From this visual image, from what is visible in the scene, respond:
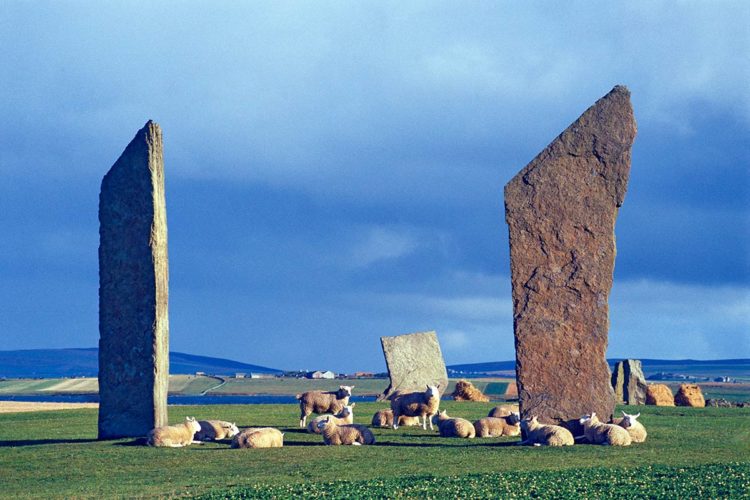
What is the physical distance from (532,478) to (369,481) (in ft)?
6.28

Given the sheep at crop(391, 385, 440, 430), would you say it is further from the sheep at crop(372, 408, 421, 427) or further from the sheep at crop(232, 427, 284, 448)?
the sheep at crop(232, 427, 284, 448)

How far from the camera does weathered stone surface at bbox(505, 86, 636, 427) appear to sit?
745 inches

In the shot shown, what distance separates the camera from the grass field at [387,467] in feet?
40.4

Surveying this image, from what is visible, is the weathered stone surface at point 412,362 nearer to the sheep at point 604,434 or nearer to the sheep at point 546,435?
the sheep at point 546,435

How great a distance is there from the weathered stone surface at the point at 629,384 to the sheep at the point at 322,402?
14.8 m

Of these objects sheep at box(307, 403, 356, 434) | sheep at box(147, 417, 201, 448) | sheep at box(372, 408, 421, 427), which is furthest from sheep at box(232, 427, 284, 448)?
sheep at box(372, 408, 421, 427)

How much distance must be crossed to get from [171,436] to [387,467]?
4.97 m

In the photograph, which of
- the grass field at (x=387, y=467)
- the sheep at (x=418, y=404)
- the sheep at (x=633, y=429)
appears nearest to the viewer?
the grass field at (x=387, y=467)

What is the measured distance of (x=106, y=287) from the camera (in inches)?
795

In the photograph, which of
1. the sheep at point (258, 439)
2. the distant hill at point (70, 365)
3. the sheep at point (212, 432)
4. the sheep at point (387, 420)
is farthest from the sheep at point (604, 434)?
the distant hill at point (70, 365)

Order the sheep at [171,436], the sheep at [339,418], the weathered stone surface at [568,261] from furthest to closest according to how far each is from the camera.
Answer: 1. the sheep at [339,418]
2. the weathered stone surface at [568,261]
3. the sheep at [171,436]

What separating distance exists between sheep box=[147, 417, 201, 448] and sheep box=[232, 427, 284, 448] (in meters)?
1.12

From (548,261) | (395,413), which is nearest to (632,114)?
(548,261)

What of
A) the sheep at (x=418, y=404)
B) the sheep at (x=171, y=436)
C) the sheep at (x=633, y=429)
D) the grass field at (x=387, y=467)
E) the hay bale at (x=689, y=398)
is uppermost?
the hay bale at (x=689, y=398)
